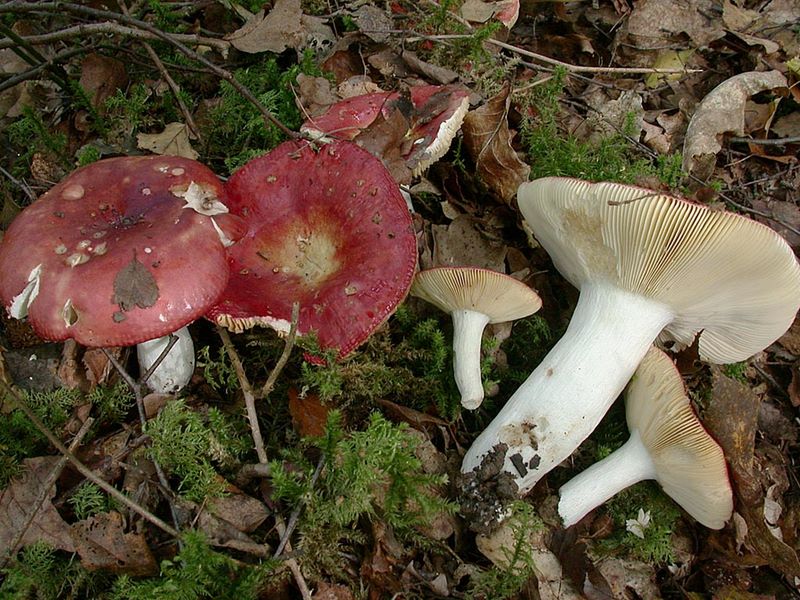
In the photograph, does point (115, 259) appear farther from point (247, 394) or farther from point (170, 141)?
point (170, 141)

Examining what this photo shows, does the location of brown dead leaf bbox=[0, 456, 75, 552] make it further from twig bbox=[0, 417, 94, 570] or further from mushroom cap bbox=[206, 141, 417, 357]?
mushroom cap bbox=[206, 141, 417, 357]

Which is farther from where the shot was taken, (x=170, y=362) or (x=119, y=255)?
(x=170, y=362)

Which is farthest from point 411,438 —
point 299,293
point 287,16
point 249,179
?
point 287,16

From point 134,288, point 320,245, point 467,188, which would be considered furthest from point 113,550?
point 467,188

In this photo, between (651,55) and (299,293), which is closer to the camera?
(299,293)

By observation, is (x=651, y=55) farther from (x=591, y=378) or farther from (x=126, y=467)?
(x=126, y=467)
